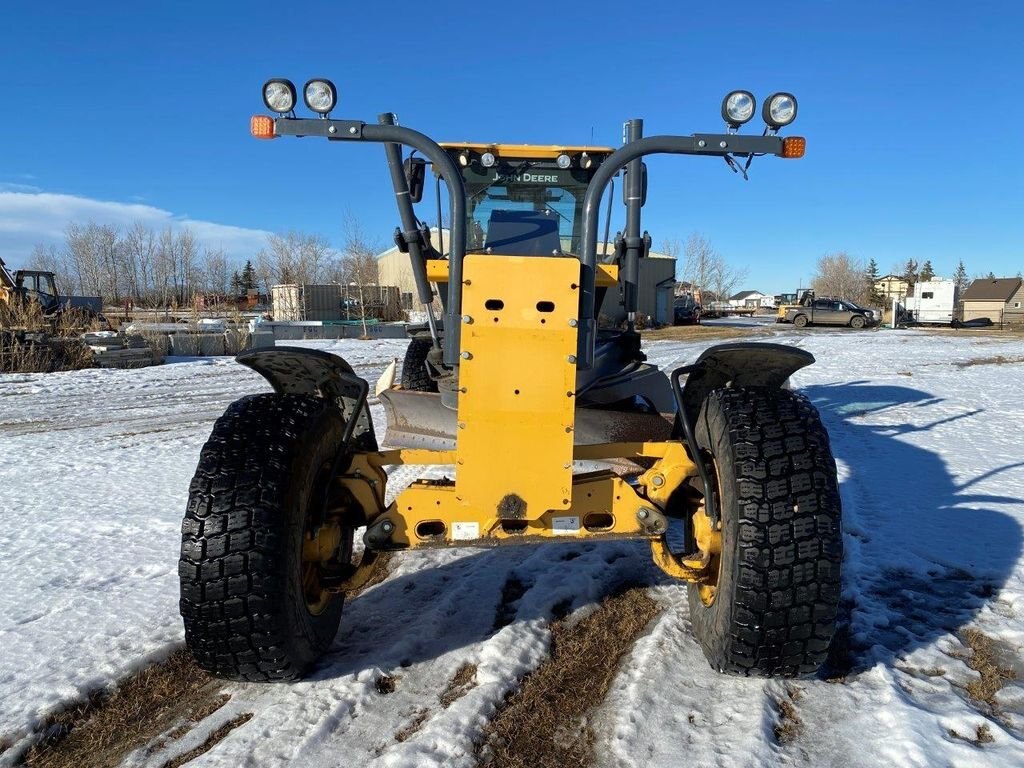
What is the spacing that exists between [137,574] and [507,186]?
3.37m

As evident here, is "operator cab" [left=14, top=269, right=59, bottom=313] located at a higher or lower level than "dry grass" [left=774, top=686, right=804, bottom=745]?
higher

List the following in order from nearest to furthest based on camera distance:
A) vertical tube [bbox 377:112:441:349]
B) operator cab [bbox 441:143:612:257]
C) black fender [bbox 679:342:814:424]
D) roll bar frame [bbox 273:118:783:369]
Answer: roll bar frame [bbox 273:118:783:369] → black fender [bbox 679:342:814:424] → vertical tube [bbox 377:112:441:349] → operator cab [bbox 441:143:612:257]

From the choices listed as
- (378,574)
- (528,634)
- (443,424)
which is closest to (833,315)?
(443,424)

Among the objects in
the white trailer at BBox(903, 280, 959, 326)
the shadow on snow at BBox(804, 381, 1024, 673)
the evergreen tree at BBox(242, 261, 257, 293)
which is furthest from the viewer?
the evergreen tree at BBox(242, 261, 257, 293)

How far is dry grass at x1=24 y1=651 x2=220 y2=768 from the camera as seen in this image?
236 centimetres

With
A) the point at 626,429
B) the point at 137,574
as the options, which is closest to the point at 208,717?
the point at 137,574

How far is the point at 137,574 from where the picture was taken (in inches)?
153

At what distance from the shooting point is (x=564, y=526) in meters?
2.72

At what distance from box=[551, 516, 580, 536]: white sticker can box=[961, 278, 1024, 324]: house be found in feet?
218

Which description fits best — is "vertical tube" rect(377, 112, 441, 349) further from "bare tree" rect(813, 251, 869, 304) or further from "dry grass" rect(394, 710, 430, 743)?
"bare tree" rect(813, 251, 869, 304)

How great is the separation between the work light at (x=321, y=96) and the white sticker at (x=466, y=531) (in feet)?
6.18

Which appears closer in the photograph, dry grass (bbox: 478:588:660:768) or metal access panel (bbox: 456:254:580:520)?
dry grass (bbox: 478:588:660:768)

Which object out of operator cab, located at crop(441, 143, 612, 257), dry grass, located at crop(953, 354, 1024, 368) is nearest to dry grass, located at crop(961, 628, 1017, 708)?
operator cab, located at crop(441, 143, 612, 257)

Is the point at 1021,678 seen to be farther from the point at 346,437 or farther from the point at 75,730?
the point at 75,730
